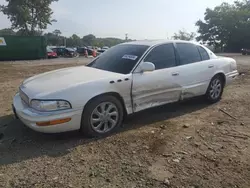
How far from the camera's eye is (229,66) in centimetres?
640

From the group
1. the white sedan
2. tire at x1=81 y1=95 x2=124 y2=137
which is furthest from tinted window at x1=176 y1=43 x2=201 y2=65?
tire at x1=81 y1=95 x2=124 y2=137

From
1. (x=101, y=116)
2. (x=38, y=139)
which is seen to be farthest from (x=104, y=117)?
(x=38, y=139)

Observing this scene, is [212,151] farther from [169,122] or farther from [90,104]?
[90,104]

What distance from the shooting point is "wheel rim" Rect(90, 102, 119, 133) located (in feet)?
13.6

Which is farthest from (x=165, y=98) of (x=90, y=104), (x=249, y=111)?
(x=249, y=111)

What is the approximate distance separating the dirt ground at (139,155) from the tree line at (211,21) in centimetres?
4641

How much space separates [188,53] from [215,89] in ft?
3.90

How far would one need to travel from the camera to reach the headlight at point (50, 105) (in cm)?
375

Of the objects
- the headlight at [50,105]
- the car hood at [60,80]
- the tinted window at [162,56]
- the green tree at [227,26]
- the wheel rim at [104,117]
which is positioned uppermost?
the green tree at [227,26]

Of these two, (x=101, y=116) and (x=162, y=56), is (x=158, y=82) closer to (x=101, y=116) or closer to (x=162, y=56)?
(x=162, y=56)

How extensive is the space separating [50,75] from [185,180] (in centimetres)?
287

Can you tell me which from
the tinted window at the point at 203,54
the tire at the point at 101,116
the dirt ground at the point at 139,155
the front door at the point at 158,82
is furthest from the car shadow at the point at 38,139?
the tinted window at the point at 203,54

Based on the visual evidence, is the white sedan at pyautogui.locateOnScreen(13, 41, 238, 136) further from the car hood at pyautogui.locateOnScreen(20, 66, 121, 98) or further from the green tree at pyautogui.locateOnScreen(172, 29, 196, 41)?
the green tree at pyautogui.locateOnScreen(172, 29, 196, 41)

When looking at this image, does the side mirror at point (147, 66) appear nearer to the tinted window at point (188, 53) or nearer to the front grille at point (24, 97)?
the tinted window at point (188, 53)
